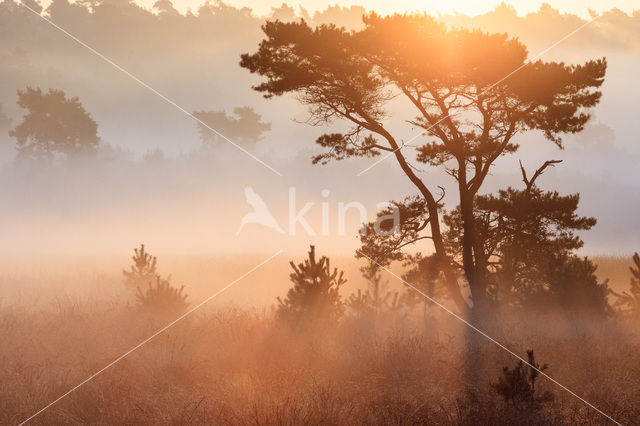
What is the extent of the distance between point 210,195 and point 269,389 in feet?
161

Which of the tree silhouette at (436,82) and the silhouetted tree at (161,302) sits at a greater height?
the tree silhouette at (436,82)

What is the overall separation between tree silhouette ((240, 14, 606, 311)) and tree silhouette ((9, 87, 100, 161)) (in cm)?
4361

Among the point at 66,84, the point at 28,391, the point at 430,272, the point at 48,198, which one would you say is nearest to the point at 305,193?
the point at 48,198

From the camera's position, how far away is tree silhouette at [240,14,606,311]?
42.9 ft

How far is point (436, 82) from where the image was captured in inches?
543

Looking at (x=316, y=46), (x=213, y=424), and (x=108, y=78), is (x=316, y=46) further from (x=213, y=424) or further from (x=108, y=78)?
(x=108, y=78)

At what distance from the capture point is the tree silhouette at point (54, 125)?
52094 mm

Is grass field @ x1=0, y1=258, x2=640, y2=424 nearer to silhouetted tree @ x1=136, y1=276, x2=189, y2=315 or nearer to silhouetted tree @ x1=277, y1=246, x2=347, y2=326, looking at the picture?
silhouetted tree @ x1=277, y1=246, x2=347, y2=326

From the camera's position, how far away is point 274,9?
13938 centimetres

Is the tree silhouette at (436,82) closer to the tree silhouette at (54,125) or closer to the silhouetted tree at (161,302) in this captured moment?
the silhouetted tree at (161,302)

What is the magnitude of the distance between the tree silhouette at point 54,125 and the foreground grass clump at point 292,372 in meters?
44.6

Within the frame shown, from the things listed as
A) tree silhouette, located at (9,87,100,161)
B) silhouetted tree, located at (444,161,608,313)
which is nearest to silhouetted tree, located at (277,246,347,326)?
silhouetted tree, located at (444,161,608,313)

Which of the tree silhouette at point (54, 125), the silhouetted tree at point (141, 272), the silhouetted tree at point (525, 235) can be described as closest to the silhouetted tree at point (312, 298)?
the silhouetted tree at point (525, 235)

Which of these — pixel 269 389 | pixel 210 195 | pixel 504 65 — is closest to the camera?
pixel 269 389
